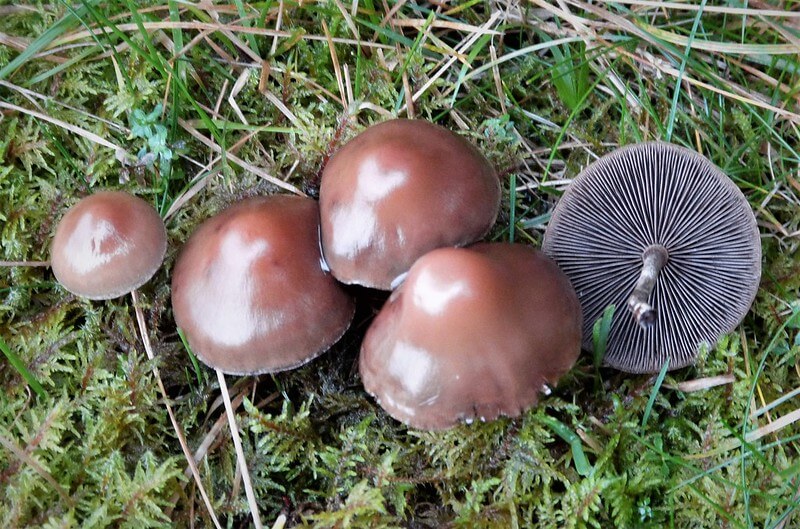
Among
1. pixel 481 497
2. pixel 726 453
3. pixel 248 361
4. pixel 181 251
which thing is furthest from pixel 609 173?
pixel 181 251

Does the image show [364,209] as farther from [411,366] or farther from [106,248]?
[106,248]

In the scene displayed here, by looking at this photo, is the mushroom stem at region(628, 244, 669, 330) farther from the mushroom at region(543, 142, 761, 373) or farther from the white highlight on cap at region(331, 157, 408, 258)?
the white highlight on cap at region(331, 157, 408, 258)

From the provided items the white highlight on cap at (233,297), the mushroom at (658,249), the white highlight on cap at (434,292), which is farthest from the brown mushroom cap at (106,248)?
the mushroom at (658,249)

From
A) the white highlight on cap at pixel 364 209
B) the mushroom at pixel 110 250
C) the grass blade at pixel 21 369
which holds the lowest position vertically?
the grass blade at pixel 21 369

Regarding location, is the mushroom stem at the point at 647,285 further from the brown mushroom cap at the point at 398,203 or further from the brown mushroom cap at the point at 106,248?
the brown mushroom cap at the point at 106,248

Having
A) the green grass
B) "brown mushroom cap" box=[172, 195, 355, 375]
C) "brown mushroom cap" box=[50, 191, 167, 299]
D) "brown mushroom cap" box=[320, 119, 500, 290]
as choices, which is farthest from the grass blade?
"brown mushroom cap" box=[320, 119, 500, 290]

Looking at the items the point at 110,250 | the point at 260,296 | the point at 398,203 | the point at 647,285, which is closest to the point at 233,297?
the point at 260,296
